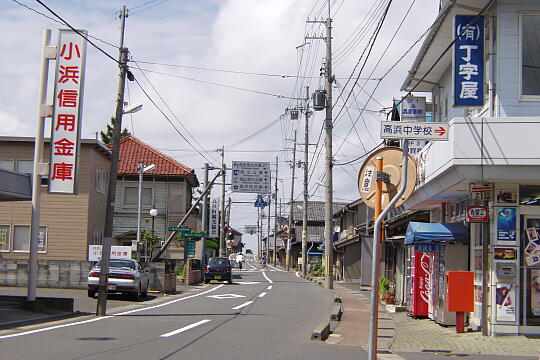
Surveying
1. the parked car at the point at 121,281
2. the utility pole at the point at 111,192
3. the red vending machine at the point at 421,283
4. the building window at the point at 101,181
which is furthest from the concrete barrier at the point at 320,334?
the building window at the point at 101,181

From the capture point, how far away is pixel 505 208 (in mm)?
14766

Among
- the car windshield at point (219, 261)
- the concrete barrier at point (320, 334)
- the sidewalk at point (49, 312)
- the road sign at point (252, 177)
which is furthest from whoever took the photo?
the road sign at point (252, 177)

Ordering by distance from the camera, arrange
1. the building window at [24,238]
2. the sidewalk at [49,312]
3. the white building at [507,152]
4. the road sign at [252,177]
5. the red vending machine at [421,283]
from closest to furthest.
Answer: the white building at [507,152], the sidewalk at [49,312], the red vending machine at [421,283], the building window at [24,238], the road sign at [252,177]

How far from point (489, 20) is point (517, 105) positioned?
222 cm

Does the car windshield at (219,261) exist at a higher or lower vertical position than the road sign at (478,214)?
lower

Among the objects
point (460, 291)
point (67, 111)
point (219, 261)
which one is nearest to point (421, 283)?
point (460, 291)

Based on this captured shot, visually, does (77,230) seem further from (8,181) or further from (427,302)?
(427,302)

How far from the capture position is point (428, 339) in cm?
1538

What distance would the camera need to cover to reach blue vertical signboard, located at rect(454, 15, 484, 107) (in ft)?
48.0

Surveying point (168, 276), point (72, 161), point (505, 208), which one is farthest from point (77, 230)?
point (505, 208)

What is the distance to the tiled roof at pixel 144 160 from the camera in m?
47.9

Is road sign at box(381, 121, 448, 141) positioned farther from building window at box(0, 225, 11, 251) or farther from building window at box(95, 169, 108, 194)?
building window at box(0, 225, 11, 251)

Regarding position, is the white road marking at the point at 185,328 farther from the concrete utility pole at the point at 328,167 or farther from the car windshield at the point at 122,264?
the concrete utility pole at the point at 328,167

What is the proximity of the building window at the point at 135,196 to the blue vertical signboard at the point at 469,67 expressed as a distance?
35.9m
